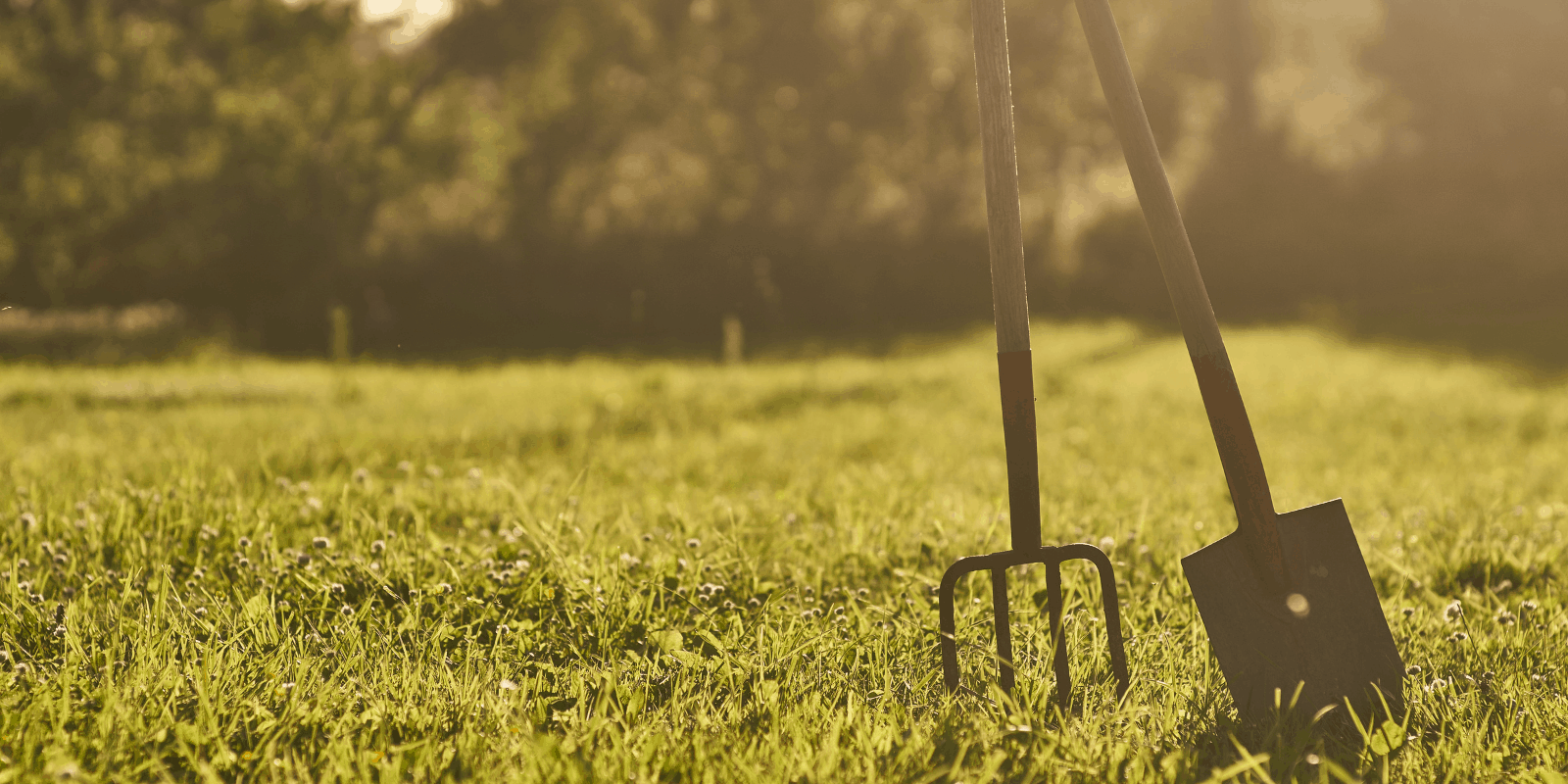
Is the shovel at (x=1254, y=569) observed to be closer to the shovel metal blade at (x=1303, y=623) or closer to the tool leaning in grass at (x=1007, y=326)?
the shovel metal blade at (x=1303, y=623)

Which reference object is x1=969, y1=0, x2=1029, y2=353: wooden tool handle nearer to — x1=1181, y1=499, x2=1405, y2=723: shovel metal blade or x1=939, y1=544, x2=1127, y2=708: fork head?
x1=939, y1=544, x2=1127, y2=708: fork head

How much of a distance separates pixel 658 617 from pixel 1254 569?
4.96ft

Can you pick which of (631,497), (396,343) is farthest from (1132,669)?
(396,343)

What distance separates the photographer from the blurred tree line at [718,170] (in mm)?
12945

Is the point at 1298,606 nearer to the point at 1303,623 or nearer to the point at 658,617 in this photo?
the point at 1303,623

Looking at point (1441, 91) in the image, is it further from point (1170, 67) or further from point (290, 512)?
point (290, 512)

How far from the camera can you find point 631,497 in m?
3.82

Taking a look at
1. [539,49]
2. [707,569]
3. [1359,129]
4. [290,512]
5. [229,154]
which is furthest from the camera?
[1359,129]

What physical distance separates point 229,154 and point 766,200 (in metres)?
9.03

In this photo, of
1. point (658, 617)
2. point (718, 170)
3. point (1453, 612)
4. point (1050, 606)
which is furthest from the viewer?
point (718, 170)

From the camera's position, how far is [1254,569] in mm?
2146

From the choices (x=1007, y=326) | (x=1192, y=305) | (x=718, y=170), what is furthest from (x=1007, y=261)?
(x=718, y=170)

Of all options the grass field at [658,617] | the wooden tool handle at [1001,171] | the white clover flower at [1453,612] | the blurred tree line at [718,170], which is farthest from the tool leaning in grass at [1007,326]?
the blurred tree line at [718,170]

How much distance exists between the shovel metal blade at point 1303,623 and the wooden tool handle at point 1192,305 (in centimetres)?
6
